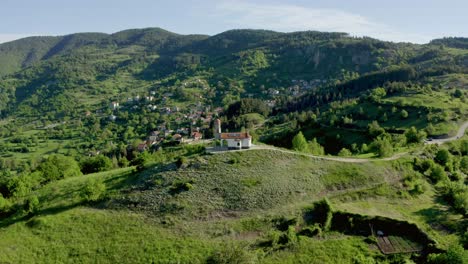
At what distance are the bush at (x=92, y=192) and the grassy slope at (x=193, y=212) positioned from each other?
1304mm

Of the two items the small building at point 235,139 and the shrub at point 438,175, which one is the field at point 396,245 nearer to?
the shrub at point 438,175

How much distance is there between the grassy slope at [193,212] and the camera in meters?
45.7

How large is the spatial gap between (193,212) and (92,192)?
1767 cm

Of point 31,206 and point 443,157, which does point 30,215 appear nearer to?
point 31,206

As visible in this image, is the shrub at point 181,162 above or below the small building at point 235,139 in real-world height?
below

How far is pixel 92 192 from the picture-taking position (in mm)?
55125

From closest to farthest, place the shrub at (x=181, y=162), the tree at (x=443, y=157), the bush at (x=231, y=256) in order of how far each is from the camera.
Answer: the bush at (x=231, y=256), the shrub at (x=181, y=162), the tree at (x=443, y=157)

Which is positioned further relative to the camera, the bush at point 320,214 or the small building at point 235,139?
the small building at point 235,139

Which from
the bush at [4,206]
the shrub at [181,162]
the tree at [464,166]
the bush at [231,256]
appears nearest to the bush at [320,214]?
the bush at [231,256]

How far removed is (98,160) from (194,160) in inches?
1419

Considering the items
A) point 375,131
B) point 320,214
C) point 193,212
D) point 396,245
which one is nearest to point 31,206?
point 193,212

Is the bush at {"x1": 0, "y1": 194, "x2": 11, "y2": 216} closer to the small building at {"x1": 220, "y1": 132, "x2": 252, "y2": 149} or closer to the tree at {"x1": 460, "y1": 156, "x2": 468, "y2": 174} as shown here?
the small building at {"x1": 220, "y1": 132, "x2": 252, "y2": 149}

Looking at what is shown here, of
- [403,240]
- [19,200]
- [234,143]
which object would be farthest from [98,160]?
[403,240]

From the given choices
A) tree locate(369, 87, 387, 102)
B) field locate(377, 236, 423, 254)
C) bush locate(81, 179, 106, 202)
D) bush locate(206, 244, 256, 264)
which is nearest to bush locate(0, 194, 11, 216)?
bush locate(81, 179, 106, 202)
